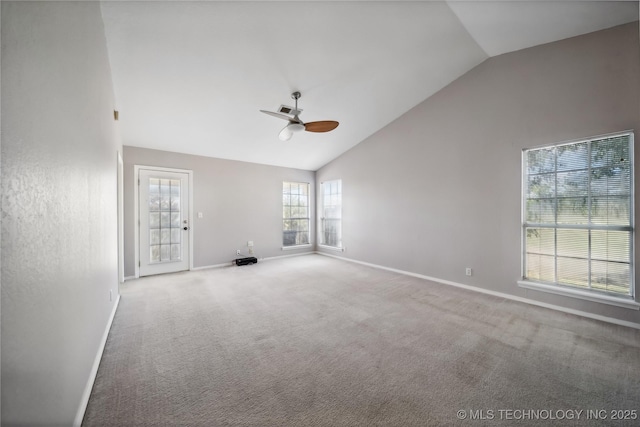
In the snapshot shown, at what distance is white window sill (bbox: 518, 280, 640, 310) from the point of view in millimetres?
2644

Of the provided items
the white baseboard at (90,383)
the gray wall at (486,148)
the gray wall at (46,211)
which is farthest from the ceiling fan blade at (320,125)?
the white baseboard at (90,383)

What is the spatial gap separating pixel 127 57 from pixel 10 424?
3.24m

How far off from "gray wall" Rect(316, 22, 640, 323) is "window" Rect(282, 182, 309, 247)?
2.08m

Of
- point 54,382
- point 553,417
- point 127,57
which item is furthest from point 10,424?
point 127,57

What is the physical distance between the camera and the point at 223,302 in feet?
11.1

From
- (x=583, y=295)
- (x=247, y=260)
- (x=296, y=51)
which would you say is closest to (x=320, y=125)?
(x=296, y=51)

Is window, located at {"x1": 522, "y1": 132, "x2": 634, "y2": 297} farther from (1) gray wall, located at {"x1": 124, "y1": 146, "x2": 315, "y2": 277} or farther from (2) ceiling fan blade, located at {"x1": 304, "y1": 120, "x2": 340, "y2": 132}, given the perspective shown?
(1) gray wall, located at {"x1": 124, "y1": 146, "x2": 315, "y2": 277}

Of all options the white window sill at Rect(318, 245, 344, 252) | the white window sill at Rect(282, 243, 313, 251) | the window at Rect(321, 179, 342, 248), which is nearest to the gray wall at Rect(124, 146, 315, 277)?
the white window sill at Rect(282, 243, 313, 251)

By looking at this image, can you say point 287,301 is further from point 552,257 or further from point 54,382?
Result: point 552,257

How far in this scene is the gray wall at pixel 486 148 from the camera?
278 centimetres

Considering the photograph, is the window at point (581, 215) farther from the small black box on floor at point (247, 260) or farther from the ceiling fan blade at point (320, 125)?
the small black box on floor at point (247, 260)

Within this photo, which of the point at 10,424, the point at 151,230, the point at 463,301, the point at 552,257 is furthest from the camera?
the point at 151,230

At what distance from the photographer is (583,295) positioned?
2898mm

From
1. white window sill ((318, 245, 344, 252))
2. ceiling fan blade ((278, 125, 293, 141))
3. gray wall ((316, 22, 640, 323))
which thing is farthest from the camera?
white window sill ((318, 245, 344, 252))
